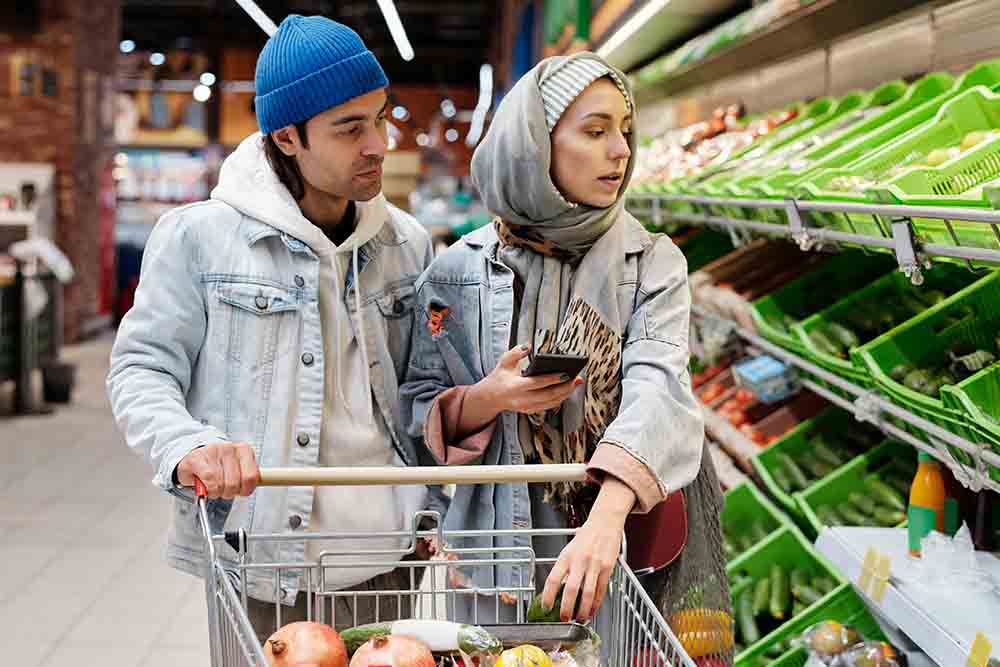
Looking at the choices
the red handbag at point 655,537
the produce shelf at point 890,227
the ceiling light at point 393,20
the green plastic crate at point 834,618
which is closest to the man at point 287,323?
the red handbag at point 655,537

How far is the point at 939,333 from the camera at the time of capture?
266cm

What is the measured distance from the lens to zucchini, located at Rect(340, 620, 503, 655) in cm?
151

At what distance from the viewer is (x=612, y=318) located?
187 centimetres

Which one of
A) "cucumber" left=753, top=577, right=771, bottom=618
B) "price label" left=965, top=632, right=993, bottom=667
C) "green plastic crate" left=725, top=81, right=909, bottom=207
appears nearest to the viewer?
"price label" left=965, top=632, right=993, bottom=667

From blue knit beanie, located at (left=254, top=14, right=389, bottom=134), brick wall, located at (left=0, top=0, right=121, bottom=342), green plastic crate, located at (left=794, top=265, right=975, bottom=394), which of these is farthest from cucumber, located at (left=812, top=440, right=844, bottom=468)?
brick wall, located at (left=0, top=0, right=121, bottom=342)

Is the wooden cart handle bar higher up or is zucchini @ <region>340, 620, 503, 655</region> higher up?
the wooden cart handle bar

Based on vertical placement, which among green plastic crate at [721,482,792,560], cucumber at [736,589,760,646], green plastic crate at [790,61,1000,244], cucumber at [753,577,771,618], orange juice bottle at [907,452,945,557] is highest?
green plastic crate at [790,61,1000,244]

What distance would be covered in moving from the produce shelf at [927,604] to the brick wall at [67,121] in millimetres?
11319

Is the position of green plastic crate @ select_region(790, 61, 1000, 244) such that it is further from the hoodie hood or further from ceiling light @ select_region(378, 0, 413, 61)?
ceiling light @ select_region(378, 0, 413, 61)

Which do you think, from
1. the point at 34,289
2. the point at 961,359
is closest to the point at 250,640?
the point at 961,359

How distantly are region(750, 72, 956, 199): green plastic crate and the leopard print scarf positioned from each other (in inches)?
45.8

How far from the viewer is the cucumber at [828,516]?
119 inches

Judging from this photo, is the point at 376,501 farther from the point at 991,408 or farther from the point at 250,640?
the point at 991,408

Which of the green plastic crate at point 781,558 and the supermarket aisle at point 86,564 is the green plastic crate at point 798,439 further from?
the supermarket aisle at point 86,564
